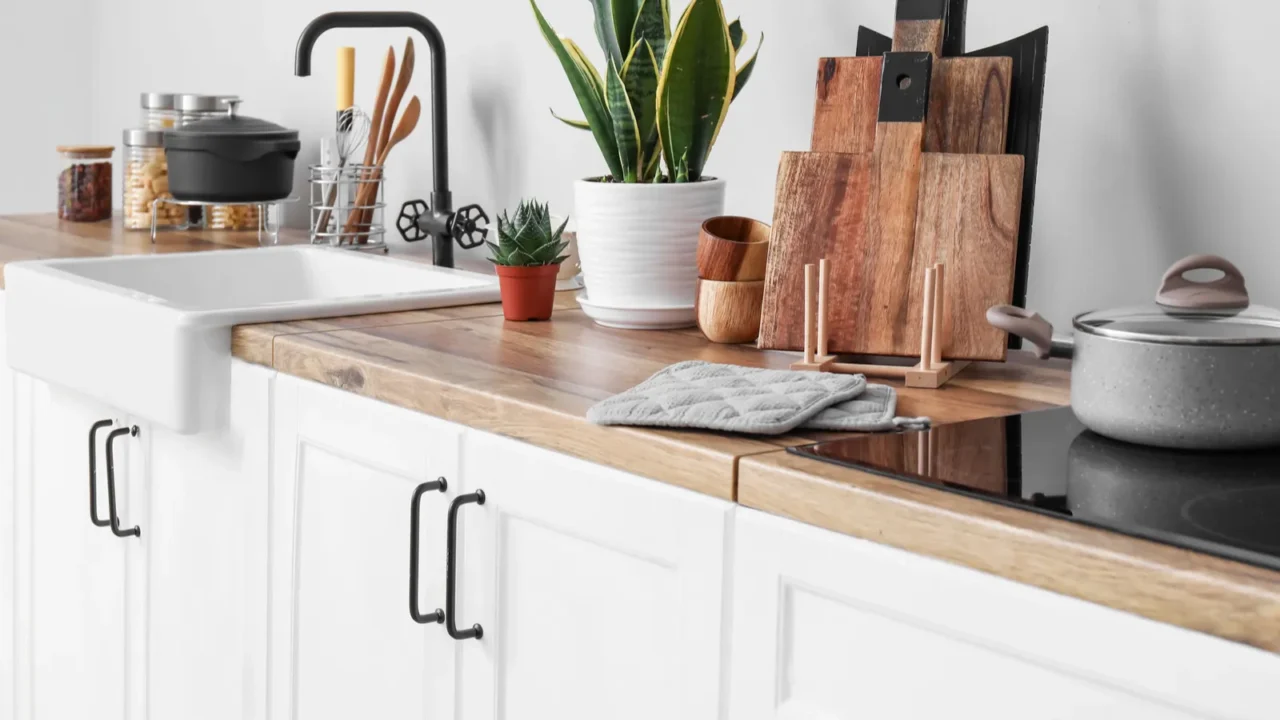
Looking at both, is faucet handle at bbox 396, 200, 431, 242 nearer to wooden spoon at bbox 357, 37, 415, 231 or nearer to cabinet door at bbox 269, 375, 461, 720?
wooden spoon at bbox 357, 37, 415, 231

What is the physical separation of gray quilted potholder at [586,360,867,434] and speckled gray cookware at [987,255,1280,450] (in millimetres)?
201

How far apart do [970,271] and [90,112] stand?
301 cm

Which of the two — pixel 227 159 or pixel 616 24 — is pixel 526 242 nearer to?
pixel 616 24

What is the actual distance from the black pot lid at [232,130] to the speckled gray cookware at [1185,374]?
1761 millimetres

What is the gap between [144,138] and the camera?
262 cm

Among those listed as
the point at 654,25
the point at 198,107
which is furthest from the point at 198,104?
the point at 654,25

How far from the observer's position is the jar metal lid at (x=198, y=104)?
262 centimetres

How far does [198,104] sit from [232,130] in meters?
0.25

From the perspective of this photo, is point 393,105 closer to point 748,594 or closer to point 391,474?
point 391,474

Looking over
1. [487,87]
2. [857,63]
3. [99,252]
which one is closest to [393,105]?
[487,87]

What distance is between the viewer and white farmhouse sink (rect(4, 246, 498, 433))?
1523 millimetres

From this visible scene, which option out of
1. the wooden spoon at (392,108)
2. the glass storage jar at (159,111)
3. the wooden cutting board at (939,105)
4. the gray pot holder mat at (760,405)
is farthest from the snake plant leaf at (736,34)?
the glass storage jar at (159,111)

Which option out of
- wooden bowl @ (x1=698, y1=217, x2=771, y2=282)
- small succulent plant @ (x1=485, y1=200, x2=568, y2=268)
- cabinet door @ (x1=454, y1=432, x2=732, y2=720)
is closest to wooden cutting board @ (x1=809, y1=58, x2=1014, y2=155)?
wooden bowl @ (x1=698, y1=217, x2=771, y2=282)

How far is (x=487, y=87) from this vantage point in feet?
7.64
